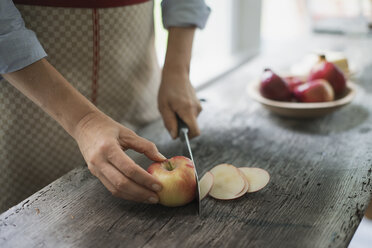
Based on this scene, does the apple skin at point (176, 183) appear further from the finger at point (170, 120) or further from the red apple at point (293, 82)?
the red apple at point (293, 82)

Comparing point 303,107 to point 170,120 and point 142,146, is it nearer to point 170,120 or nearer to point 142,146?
point 170,120

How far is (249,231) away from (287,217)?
0.27 ft

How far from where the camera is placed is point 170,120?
99 cm

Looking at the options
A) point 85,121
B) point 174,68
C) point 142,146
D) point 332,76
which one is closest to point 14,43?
point 85,121

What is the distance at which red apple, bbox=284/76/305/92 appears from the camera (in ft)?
3.90

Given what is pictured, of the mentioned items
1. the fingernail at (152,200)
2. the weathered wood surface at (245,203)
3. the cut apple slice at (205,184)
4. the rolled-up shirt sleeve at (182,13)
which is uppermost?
the rolled-up shirt sleeve at (182,13)

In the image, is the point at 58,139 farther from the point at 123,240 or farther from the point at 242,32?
the point at 242,32

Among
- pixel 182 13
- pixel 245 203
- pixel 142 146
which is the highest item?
pixel 182 13

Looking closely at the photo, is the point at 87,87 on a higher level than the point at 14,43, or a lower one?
lower

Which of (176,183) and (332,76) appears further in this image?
(332,76)

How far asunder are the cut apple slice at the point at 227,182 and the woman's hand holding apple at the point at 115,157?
0.13 meters

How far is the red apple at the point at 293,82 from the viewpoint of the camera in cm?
119

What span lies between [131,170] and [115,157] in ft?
0.13

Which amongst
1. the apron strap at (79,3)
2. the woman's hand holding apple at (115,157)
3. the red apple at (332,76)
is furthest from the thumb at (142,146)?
the red apple at (332,76)
